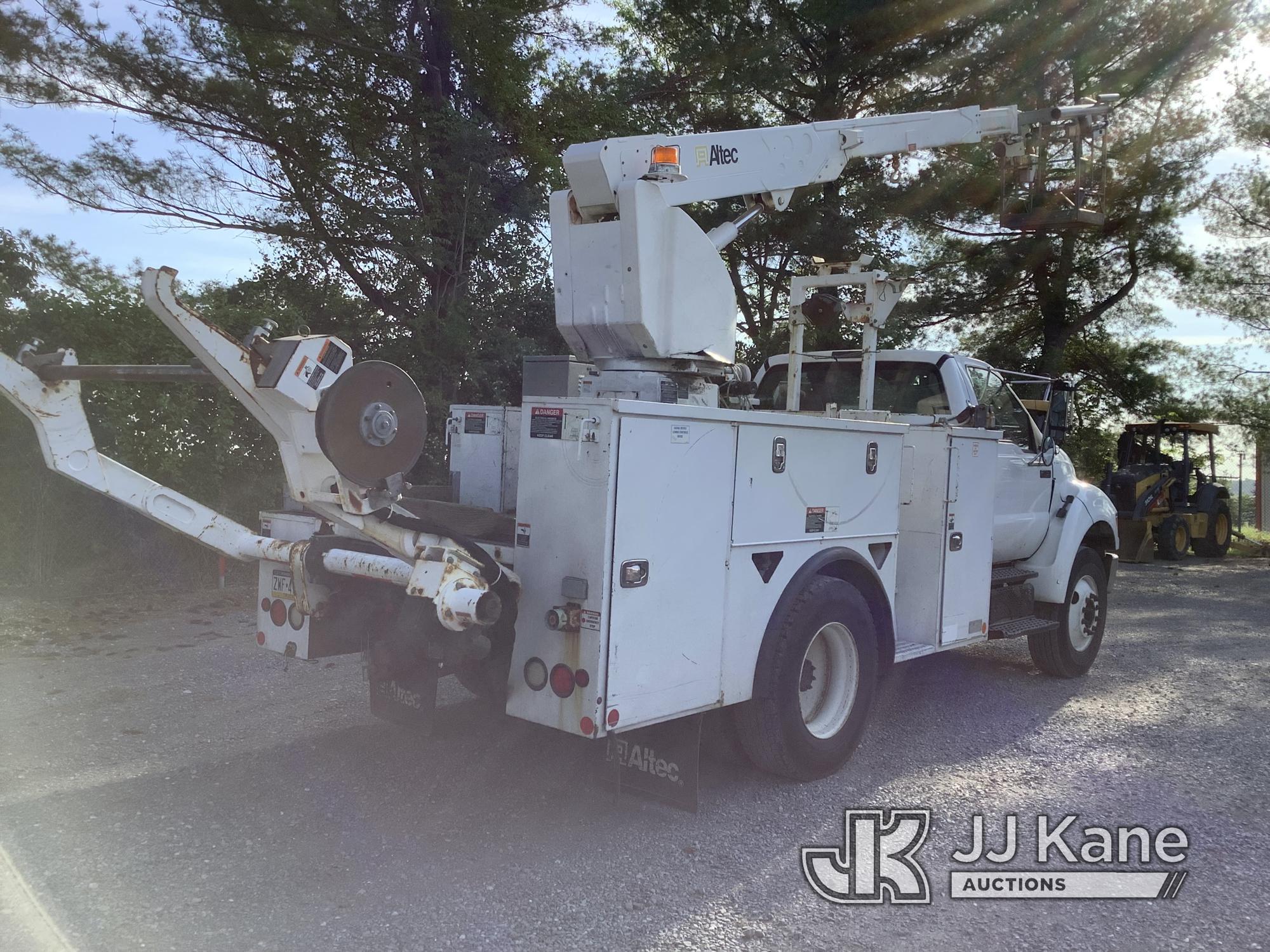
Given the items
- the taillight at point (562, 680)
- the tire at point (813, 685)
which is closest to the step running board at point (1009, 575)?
the tire at point (813, 685)

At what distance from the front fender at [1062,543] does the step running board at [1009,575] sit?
4.0 inches

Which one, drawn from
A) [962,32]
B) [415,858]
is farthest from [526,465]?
[962,32]

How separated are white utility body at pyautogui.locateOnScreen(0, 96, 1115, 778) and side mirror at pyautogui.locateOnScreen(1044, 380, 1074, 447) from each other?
722 millimetres

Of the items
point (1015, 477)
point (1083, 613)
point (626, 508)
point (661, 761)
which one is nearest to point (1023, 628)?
point (1015, 477)

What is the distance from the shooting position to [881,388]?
7371 millimetres

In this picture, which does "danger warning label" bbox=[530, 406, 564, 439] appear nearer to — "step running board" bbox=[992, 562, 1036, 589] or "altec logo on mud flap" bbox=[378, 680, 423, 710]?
"altec logo on mud flap" bbox=[378, 680, 423, 710]

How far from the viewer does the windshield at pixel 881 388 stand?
7.15m

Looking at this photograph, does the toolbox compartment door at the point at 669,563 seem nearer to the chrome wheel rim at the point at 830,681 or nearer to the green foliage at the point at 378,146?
the chrome wheel rim at the point at 830,681

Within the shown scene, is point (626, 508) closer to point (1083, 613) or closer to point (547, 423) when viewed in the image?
point (547, 423)

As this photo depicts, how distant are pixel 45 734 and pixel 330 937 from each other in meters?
3.13

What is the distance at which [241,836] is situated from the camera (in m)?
4.33

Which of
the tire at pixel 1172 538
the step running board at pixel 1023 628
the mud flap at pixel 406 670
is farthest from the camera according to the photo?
the tire at pixel 1172 538

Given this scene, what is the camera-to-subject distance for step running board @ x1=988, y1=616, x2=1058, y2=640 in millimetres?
6805

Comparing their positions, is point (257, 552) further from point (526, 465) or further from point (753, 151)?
point (753, 151)
